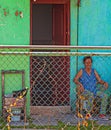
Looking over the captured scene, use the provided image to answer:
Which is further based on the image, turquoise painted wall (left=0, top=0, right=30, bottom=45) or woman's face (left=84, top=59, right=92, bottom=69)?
woman's face (left=84, top=59, right=92, bottom=69)

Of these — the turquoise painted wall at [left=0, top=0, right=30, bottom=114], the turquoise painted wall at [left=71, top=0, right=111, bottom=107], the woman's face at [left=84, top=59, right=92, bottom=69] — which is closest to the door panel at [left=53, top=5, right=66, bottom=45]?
the turquoise painted wall at [left=71, top=0, right=111, bottom=107]

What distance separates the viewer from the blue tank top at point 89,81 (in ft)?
28.6

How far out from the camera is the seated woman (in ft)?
28.6

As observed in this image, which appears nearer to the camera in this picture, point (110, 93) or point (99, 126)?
point (99, 126)

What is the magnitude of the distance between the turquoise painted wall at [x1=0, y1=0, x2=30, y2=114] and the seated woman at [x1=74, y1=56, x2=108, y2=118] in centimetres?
101

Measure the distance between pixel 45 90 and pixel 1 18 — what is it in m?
1.62

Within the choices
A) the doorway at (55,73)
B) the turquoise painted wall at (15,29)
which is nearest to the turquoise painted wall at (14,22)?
the turquoise painted wall at (15,29)

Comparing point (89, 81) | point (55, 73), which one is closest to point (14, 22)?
point (55, 73)

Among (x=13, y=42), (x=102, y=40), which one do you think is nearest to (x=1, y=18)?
(x=13, y=42)

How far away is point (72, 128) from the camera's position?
26.2ft

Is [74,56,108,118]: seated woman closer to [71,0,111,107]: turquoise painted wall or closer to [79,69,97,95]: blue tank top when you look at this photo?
[79,69,97,95]: blue tank top

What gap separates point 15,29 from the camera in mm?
8719

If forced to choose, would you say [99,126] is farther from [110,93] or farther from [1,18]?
[1,18]

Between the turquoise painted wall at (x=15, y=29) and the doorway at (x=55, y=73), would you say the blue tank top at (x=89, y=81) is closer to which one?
the doorway at (x=55, y=73)
